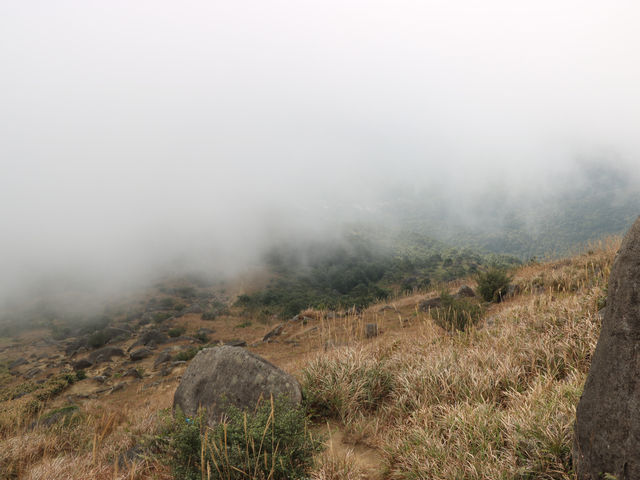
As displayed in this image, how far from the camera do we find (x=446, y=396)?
14.2 ft

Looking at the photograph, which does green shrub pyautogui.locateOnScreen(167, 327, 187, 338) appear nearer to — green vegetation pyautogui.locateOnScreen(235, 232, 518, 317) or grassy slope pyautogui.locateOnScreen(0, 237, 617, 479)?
green vegetation pyautogui.locateOnScreen(235, 232, 518, 317)

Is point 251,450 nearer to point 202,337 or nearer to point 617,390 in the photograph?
point 617,390

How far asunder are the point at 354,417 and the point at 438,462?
1.95 meters

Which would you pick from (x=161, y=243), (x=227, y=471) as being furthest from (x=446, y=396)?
(x=161, y=243)

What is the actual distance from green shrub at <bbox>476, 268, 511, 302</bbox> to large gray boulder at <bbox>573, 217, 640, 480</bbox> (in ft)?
35.1

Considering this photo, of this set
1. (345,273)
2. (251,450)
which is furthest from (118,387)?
(345,273)

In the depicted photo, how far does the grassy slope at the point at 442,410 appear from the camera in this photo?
2831 millimetres

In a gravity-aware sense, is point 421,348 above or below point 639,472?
below

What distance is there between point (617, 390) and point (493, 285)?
11.4 meters

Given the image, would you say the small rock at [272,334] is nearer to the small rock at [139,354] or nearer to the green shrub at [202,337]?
the green shrub at [202,337]

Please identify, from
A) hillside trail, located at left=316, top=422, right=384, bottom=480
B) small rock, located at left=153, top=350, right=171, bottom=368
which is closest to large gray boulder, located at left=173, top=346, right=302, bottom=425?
hillside trail, located at left=316, top=422, right=384, bottom=480

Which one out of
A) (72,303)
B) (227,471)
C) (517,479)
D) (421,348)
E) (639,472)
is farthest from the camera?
(72,303)

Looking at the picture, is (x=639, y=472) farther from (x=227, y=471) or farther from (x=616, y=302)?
(x=227, y=471)

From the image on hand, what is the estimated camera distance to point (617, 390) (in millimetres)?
1945
